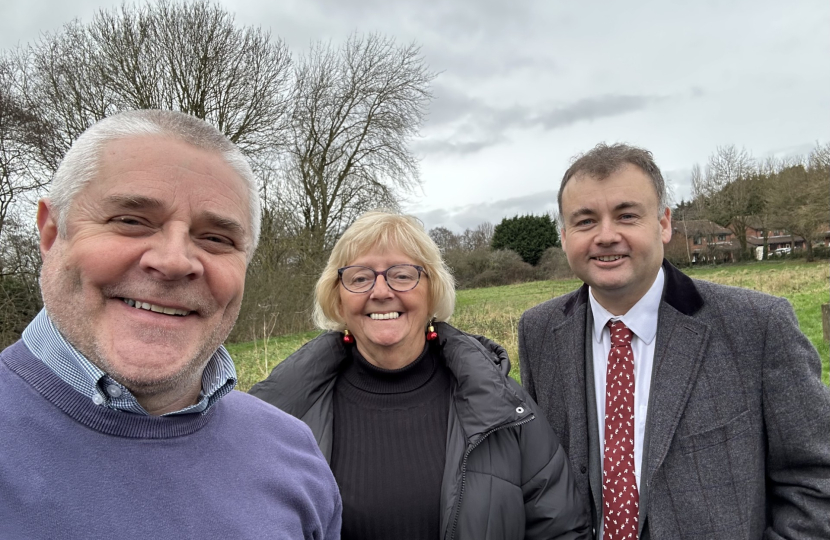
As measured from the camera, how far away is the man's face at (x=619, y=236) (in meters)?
2.21

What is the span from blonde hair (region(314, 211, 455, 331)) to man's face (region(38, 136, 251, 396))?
47.8 inches

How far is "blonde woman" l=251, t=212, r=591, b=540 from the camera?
1.98 meters

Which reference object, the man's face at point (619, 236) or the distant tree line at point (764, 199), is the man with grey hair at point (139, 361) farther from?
the distant tree line at point (764, 199)

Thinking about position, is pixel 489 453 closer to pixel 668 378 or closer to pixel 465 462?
pixel 465 462

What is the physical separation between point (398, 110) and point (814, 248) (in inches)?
1172

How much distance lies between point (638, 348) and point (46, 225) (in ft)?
7.04

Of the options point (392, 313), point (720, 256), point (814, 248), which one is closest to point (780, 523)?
point (392, 313)

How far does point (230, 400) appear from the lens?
4.63ft

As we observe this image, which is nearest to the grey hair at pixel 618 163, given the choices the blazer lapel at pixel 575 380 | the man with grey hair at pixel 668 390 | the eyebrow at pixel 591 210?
the man with grey hair at pixel 668 390

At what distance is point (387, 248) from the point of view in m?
2.42

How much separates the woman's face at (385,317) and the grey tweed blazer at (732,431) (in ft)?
2.82

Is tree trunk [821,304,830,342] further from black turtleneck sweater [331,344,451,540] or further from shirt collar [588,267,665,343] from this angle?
black turtleneck sweater [331,344,451,540]

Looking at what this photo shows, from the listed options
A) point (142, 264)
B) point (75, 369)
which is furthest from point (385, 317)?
point (75, 369)

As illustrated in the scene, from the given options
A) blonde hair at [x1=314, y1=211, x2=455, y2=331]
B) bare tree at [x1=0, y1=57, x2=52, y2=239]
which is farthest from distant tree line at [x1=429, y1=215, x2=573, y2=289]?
blonde hair at [x1=314, y1=211, x2=455, y2=331]
